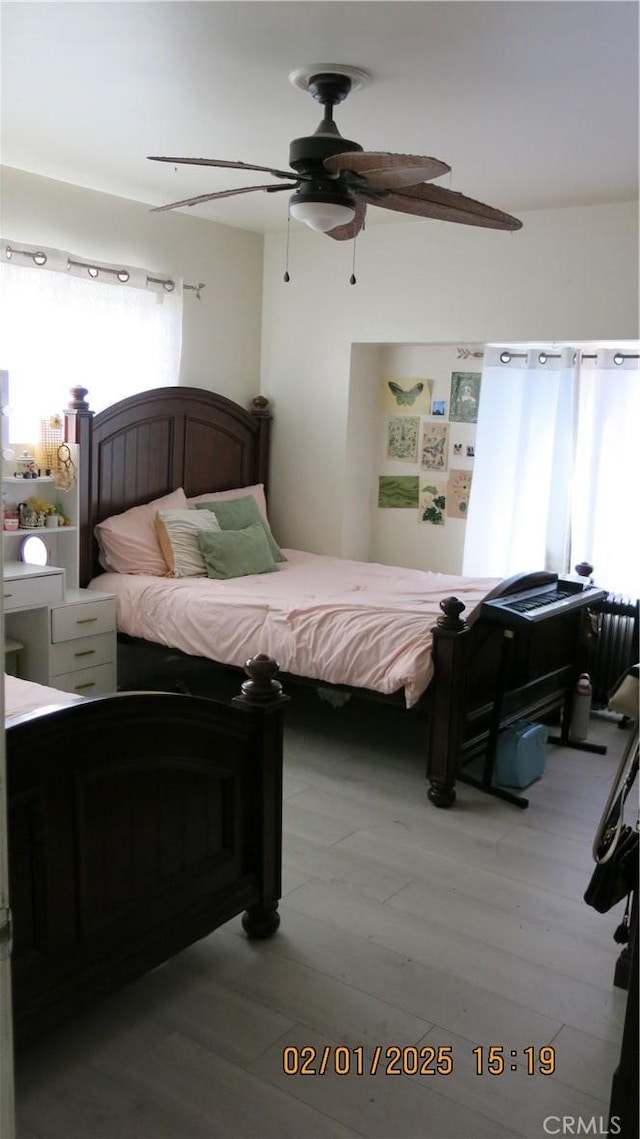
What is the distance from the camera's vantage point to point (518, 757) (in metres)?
3.71

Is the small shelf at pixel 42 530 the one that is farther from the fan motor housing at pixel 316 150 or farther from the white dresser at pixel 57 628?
the fan motor housing at pixel 316 150

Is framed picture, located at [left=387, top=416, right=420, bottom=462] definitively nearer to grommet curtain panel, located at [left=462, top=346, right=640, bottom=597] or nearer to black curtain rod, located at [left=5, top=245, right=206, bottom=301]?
grommet curtain panel, located at [left=462, top=346, right=640, bottom=597]

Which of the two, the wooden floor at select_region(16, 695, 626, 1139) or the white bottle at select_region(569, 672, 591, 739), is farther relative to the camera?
the white bottle at select_region(569, 672, 591, 739)

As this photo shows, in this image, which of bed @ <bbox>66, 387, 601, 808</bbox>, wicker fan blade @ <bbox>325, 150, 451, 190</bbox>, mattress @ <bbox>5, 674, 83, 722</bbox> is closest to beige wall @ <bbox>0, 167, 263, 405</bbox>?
bed @ <bbox>66, 387, 601, 808</bbox>

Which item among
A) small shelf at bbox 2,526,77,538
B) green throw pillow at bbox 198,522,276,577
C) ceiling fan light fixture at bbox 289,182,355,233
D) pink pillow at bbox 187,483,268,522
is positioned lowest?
green throw pillow at bbox 198,522,276,577

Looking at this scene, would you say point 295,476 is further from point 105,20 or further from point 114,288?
point 105,20

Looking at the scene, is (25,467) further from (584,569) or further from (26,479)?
(584,569)

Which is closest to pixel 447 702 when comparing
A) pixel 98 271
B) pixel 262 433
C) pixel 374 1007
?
pixel 374 1007

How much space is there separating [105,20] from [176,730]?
6.36 feet

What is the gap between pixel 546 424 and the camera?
4949 mm

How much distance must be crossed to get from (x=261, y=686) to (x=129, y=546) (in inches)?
90.1

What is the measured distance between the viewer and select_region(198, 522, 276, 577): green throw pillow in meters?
4.68

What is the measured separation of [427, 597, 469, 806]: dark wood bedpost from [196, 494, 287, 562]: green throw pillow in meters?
1.81

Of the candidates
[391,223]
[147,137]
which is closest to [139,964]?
[147,137]
